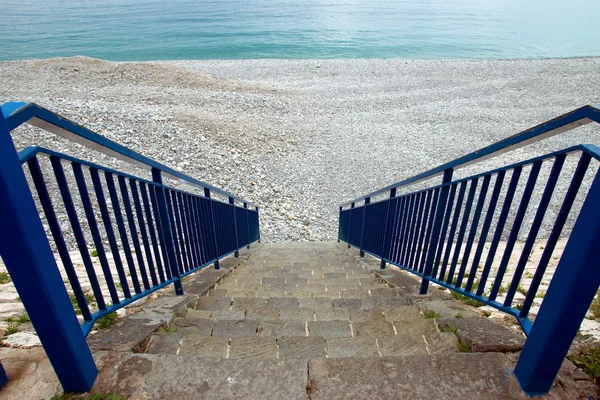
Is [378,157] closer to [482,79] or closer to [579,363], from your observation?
[579,363]

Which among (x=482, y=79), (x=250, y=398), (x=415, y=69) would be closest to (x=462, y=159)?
(x=250, y=398)

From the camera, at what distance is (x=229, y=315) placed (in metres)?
3.14

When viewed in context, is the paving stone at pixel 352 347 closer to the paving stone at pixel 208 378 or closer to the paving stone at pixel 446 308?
the paving stone at pixel 208 378

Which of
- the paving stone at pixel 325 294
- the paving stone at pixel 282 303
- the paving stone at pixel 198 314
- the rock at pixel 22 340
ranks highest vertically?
the rock at pixel 22 340

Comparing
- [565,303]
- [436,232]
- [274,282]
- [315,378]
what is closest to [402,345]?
[315,378]

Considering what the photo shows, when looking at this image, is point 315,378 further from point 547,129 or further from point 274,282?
point 274,282

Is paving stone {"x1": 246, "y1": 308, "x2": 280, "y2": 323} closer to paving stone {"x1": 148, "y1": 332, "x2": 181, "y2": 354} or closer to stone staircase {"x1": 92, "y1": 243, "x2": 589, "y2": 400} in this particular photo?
stone staircase {"x1": 92, "y1": 243, "x2": 589, "y2": 400}

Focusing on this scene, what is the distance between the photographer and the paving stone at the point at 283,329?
2.80 m

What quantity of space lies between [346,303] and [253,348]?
1.51 m

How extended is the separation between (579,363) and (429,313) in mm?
1027

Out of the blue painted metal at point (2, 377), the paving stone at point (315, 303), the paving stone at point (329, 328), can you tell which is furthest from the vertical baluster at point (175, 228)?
the blue painted metal at point (2, 377)

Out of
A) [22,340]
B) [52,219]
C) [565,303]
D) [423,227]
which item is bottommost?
[423,227]

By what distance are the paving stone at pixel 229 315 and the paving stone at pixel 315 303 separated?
0.68 meters

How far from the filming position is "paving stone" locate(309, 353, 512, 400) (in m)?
1.77
